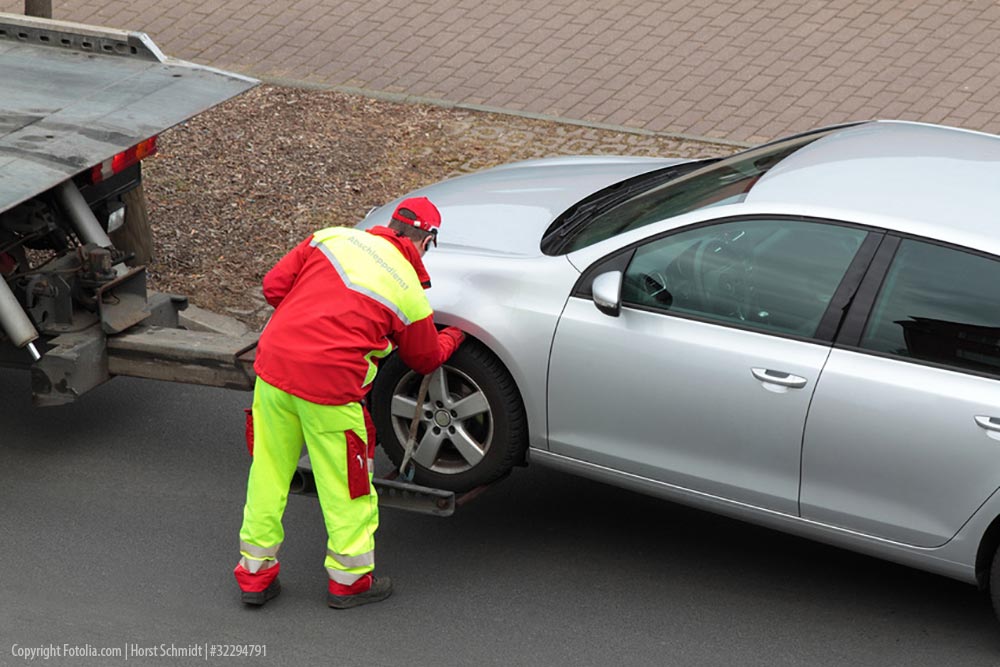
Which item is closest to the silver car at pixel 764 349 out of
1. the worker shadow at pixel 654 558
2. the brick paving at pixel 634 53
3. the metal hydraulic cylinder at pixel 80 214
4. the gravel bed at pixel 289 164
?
the worker shadow at pixel 654 558

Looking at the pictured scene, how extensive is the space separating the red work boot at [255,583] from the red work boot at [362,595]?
241mm

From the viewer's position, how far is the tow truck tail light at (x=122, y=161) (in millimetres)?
6516

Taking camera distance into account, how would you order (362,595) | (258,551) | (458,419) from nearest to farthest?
(258,551), (362,595), (458,419)

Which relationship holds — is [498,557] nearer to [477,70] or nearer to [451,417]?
[451,417]

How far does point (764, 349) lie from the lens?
5.39 metres

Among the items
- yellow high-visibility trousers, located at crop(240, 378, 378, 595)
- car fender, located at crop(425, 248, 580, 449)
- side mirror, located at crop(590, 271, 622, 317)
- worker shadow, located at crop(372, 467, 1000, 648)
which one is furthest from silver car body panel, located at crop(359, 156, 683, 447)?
yellow high-visibility trousers, located at crop(240, 378, 378, 595)

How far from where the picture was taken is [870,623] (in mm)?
5621

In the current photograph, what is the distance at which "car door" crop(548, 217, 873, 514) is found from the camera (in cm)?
537

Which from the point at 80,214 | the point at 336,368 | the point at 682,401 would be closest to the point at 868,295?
the point at 682,401

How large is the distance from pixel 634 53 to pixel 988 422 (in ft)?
23.5

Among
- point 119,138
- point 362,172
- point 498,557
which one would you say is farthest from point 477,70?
point 498,557

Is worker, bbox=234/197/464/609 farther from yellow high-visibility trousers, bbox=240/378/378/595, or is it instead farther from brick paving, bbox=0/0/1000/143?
brick paving, bbox=0/0/1000/143

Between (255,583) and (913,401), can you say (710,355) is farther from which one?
(255,583)

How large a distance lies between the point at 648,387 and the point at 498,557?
108cm
